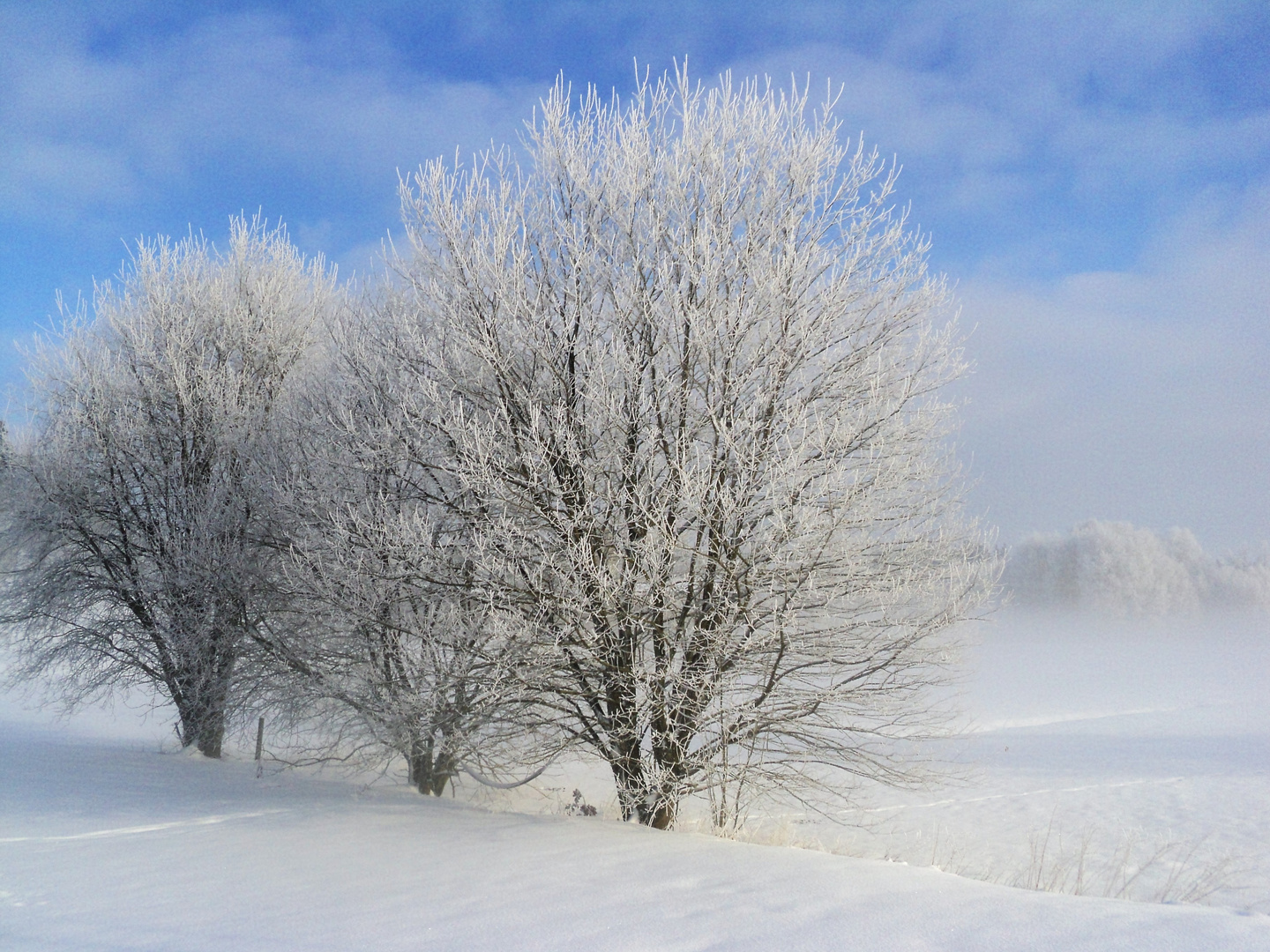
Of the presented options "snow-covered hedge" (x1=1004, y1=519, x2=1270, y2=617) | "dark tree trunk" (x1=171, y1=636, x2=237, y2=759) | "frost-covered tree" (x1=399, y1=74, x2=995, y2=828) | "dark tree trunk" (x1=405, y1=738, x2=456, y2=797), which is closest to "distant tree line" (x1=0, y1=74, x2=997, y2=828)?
"frost-covered tree" (x1=399, y1=74, x2=995, y2=828)

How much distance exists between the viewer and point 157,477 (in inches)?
588

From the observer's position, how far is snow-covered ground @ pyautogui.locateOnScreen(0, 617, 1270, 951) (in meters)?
4.37

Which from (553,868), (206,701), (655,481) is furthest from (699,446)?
(206,701)

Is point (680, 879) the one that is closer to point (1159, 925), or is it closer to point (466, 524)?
point (1159, 925)

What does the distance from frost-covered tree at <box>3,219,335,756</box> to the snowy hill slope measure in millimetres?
5524

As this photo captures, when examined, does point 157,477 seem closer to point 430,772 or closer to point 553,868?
point 430,772

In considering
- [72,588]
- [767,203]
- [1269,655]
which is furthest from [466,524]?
[1269,655]

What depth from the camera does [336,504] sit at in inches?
384

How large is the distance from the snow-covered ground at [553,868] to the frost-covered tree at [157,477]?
1.74m

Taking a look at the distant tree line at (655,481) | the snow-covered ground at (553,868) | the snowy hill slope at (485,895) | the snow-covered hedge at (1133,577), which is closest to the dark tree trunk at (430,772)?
the snow-covered ground at (553,868)

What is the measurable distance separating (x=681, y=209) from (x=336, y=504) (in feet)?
16.7

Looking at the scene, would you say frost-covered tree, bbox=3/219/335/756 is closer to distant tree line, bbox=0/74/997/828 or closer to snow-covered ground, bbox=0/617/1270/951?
snow-covered ground, bbox=0/617/1270/951

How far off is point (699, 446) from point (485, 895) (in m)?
3.98

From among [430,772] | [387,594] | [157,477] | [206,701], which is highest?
[157,477]
